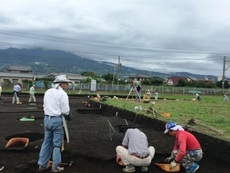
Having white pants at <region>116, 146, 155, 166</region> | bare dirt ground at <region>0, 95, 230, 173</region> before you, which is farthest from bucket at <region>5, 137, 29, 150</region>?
white pants at <region>116, 146, 155, 166</region>

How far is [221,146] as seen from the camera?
7129 millimetres

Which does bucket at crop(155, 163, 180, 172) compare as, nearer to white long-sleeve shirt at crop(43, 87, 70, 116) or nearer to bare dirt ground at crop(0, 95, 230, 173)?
bare dirt ground at crop(0, 95, 230, 173)

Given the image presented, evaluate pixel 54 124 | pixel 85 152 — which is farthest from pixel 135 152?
pixel 85 152

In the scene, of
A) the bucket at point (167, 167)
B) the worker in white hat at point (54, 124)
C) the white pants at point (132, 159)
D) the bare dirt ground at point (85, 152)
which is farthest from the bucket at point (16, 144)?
the bucket at point (167, 167)

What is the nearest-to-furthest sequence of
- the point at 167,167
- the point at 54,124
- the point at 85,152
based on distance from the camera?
the point at 54,124, the point at 167,167, the point at 85,152

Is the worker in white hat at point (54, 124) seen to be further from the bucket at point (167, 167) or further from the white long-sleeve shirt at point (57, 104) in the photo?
the bucket at point (167, 167)

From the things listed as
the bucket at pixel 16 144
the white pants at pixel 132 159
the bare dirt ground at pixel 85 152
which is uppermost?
the white pants at pixel 132 159

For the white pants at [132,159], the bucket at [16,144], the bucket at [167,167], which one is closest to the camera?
the white pants at [132,159]

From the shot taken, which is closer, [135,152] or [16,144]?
[135,152]

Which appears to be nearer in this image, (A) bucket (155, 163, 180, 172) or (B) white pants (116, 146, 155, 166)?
(B) white pants (116, 146, 155, 166)

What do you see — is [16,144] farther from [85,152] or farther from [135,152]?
[135,152]

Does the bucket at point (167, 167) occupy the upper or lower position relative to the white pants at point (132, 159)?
lower

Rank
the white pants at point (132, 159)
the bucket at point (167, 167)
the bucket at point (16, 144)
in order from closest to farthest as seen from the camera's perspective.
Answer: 1. the white pants at point (132, 159)
2. the bucket at point (167, 167)
3. the bucket at point (16, 144)

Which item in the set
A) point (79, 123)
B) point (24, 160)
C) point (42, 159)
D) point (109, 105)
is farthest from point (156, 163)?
point (109, 105)
